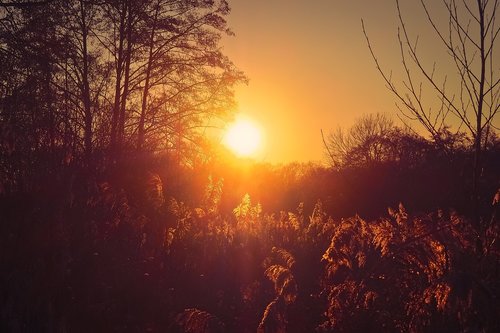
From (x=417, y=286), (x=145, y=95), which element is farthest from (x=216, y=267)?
(x=145, y=95)

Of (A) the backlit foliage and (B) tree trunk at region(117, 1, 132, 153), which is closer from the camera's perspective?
(A) the backlit foliage

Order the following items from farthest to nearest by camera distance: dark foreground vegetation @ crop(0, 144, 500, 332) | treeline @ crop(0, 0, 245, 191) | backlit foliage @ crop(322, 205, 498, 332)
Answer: treeline @ crop(0, 0, 245, 191) < dark foreground vegetation @ crop(0, 144, 500, 332) < backlit foliage @ crop(322, 205, 498, 332)

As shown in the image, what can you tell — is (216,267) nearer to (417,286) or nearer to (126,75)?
(417,286)

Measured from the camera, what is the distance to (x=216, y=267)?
650cm

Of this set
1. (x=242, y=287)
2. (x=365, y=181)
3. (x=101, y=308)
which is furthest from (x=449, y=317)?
(x=365, y=181)

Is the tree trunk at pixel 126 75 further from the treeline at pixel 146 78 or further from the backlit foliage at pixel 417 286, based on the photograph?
the backlit foliage at pixel 417 286

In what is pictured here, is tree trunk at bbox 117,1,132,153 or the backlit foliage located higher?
tree trunk at bbox 117,1,132,153

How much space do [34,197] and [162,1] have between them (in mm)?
10108

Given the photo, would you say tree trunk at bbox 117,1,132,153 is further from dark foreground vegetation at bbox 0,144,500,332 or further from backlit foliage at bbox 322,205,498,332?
backlit foliage at bbox 322,205,498,332

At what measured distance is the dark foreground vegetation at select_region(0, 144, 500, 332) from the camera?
12.8ft

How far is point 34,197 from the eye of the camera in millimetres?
6715

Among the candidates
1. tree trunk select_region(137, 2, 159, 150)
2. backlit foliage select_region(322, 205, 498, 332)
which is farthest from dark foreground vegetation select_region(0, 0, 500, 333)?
tree trunk select_region(137, 2, 159, 150)

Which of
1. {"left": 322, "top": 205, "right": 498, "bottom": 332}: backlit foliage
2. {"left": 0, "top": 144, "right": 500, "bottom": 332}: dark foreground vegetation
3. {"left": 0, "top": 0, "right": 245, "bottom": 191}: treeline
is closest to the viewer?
{"left": 322, "top": 205, "right": 498, "bottom": 332}: backlit foliage

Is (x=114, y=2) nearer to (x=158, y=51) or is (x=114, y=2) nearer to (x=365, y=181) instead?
(x=158, y=51)
